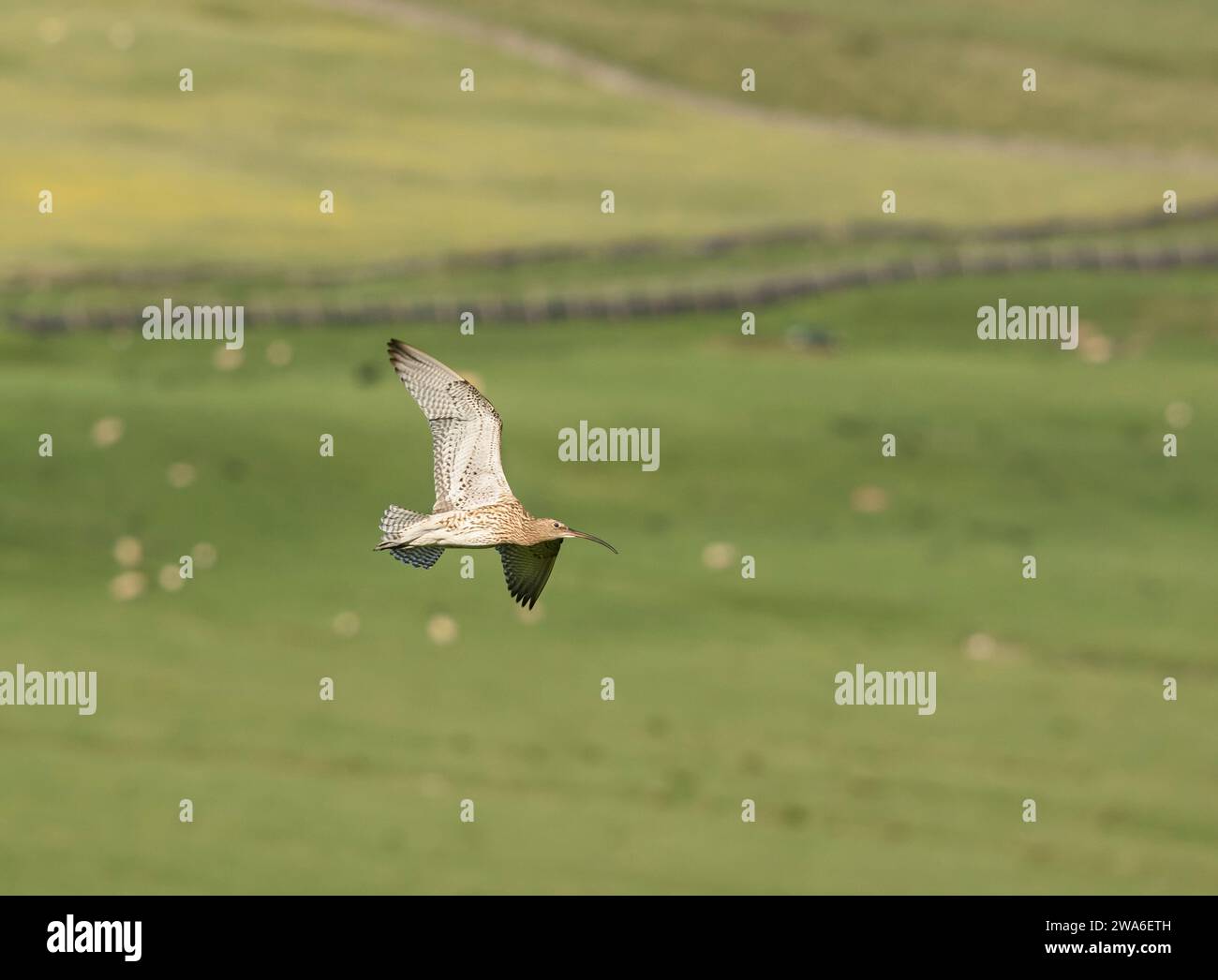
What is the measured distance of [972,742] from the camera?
4009cm

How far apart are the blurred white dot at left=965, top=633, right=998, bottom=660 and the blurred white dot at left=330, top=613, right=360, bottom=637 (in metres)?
11.4

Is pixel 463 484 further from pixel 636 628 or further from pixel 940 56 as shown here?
pixel 940 56

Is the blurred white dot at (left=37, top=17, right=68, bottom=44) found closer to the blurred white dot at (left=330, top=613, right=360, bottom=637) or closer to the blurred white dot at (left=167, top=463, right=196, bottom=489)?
the blurred white dot at (left=167, top=463, right=196, bottom=489)

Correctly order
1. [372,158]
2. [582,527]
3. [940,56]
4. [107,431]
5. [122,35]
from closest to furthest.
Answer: [582,527] < [107,431] < [372,158] < [122,35] < [940,56]

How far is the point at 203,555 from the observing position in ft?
146

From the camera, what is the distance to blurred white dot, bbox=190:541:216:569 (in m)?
44.2

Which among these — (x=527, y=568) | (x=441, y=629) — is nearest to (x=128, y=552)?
(x=441, y=629)

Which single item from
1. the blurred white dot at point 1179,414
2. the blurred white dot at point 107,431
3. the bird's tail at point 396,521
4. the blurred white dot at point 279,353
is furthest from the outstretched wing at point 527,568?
the blurred white dot at point 1179,414

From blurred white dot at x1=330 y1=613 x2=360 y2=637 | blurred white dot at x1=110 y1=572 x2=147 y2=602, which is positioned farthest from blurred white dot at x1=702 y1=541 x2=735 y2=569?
blurred white dot at x1=110 y1=572 x2=147 y2=602

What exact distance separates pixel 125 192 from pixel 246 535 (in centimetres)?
2281

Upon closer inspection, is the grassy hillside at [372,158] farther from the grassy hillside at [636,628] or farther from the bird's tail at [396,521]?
the bird's tail at [396,521]

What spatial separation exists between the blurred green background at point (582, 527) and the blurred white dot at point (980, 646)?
0.09 m

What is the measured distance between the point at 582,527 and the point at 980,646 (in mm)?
8024

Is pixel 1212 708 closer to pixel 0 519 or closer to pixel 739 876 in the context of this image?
pixel 739 876
